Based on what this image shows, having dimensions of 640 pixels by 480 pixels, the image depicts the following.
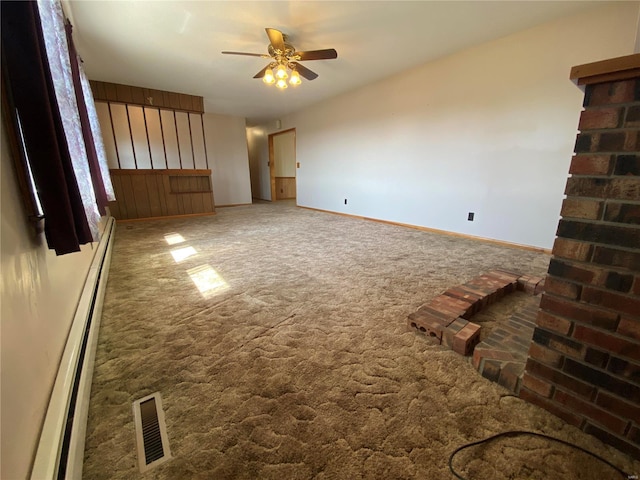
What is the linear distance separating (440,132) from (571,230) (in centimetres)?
339

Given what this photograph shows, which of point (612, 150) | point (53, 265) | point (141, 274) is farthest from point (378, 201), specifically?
point (53, 265)

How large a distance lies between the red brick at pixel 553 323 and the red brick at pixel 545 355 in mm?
84

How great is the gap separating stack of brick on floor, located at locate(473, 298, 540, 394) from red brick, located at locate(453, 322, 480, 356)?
0.06 metres

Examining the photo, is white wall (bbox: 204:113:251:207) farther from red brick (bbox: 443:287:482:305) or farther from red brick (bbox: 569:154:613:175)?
red brick (bbox: 569:154:613:175)

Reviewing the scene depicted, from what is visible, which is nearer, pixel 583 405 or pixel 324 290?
pixel 583 405

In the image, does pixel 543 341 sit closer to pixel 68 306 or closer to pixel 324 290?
pixel 324 290

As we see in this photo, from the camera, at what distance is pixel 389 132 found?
14.4 feet

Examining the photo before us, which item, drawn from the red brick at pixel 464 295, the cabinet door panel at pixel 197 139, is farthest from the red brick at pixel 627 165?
the cabinet door panel at pixel 197 139

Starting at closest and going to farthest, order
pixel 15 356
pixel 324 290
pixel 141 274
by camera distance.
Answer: pixel 15 356
pixel 324 290
pixel 141 274

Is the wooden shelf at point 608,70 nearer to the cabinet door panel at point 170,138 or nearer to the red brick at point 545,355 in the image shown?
the red brick at point 545,355

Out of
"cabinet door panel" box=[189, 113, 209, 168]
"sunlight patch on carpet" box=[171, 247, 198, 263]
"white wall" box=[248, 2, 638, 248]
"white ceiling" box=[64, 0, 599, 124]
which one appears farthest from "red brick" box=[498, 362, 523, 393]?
"cabinet door panel" box=[189, 113, 209, 168]

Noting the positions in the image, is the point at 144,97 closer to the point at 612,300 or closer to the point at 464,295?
the point at 464,295

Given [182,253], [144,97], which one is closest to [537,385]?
[182,253]

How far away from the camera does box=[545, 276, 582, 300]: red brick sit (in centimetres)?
86
